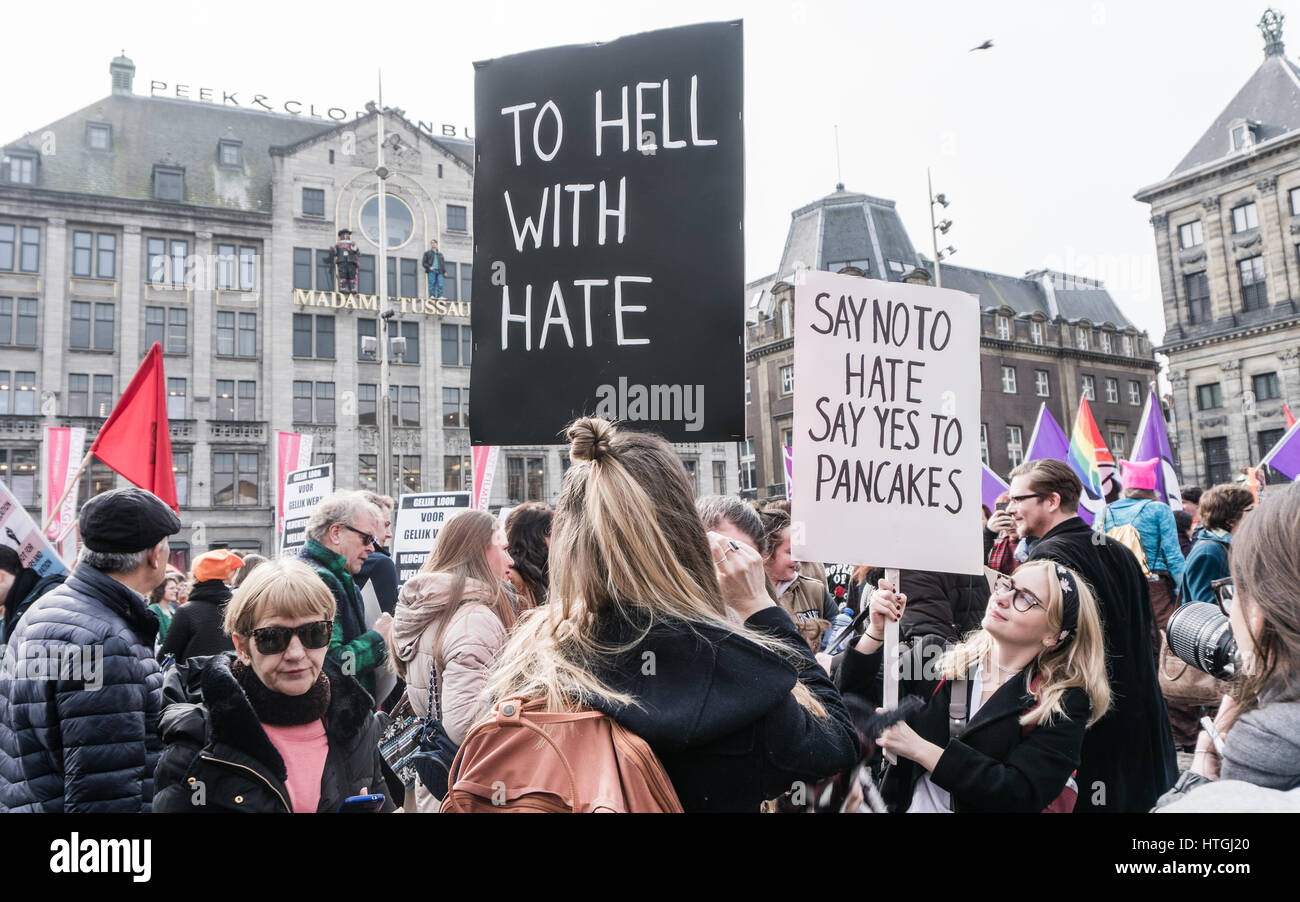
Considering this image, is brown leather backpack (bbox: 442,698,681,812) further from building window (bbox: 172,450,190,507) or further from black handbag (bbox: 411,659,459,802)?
building window (bbox: 172,450,190,507)

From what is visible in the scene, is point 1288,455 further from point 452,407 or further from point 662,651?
point 452,407

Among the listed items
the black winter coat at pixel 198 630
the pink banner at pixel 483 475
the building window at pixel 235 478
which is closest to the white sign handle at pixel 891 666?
the black winter coat at pixel 198 630

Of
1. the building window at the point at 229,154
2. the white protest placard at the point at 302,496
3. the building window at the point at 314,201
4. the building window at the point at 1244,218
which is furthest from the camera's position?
the building window at the point at 229,154

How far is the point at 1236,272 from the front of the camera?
41031 mm

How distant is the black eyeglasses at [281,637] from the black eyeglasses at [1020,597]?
7.76 ft

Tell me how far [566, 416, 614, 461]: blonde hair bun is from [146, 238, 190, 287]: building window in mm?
39906

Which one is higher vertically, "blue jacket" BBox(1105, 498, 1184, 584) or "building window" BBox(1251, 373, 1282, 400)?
"building window" BBox(1251, 373, 1282, 400)

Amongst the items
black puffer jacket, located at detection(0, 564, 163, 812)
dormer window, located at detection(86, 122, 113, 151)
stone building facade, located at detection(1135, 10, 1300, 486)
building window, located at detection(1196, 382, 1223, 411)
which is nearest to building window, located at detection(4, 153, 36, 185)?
dormer window, located at detection(86, 122, 113, 151)

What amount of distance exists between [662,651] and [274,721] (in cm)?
181

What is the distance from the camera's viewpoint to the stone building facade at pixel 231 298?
117 feet

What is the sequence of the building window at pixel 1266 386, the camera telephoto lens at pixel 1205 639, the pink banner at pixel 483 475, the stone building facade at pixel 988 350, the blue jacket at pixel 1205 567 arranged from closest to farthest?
the camera telephoto lens at pixel 1205 639
the blue jacket at pixel 1205 567
the pink banner at pixel 483 475
the building window at pixel 1266 386
the stone building facade at pixel 988 350

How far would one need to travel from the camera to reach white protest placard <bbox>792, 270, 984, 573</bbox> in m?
3.43

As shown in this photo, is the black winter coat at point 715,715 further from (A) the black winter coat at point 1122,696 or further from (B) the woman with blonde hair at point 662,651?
(A) the black winter coat at point 1122,696

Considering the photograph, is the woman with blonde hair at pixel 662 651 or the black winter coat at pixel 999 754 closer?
the woman with blonde hair at pixel 662 651
